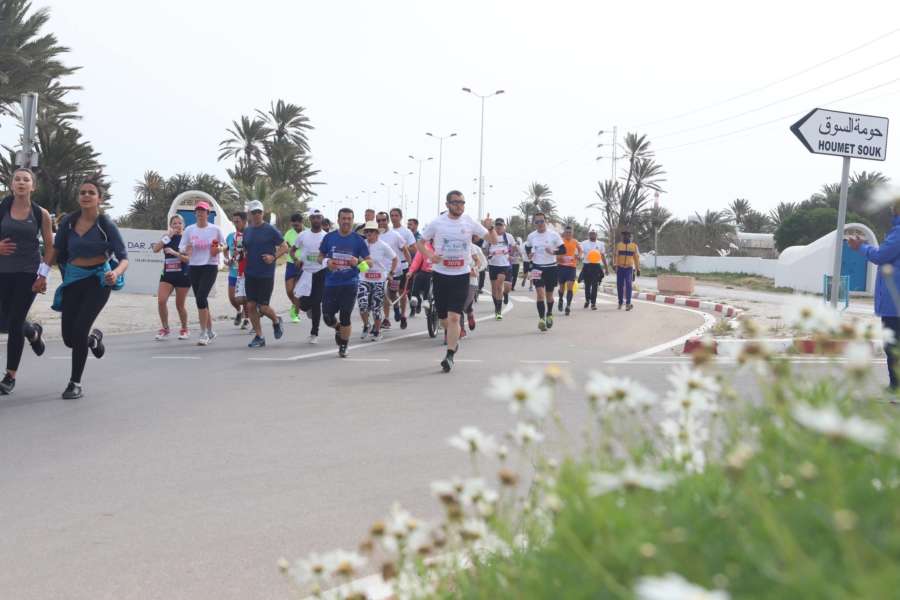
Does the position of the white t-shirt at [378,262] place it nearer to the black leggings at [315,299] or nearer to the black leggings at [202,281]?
the black leggings at [315,299]

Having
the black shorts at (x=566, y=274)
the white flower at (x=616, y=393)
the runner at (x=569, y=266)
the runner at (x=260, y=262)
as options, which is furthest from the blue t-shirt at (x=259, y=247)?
the white flower at (x=616, y=393)

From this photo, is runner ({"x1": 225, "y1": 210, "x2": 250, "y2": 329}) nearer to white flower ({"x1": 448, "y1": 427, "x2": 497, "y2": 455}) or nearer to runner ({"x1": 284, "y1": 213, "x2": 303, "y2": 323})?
runner ({"x1": 284, "y1": 213, "x2": 303, "y2": 323})

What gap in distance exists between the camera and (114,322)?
56.6 ft

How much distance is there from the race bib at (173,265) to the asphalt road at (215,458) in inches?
82.6

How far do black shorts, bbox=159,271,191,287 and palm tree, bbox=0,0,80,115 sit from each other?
1733 cm

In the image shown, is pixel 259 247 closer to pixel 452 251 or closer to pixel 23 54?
pixel 452 251

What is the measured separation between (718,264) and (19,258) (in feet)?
176

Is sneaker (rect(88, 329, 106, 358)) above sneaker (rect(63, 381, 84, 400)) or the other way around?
above

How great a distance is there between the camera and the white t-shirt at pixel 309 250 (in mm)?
15023

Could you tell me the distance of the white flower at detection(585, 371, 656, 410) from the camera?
2.31 m

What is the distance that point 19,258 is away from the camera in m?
8.73

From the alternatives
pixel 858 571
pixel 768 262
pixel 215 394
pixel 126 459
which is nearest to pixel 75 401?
pixel 215 394

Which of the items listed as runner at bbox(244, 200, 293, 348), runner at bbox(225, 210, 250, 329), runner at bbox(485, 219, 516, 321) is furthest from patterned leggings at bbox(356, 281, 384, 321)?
runner at bbox(485, 219, 516, 321)

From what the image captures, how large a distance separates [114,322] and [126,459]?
1149 cm
